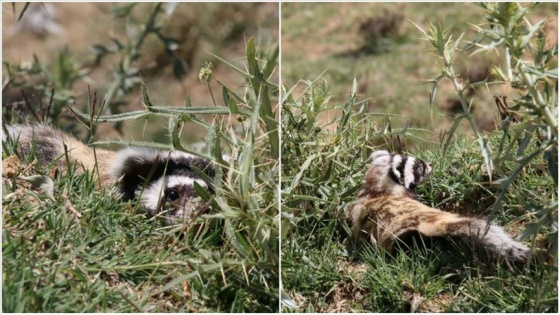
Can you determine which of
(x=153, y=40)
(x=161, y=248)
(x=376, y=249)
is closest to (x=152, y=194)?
(x=161, y=248)

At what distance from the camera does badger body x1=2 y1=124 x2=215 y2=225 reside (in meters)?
3.91

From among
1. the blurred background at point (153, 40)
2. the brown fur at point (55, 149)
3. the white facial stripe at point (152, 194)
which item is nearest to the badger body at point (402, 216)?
the white facial stripe at point (152, 194)

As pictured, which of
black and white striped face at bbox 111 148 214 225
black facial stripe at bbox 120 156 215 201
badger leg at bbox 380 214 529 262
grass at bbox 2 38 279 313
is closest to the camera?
grass at bbox 2 38 279 313

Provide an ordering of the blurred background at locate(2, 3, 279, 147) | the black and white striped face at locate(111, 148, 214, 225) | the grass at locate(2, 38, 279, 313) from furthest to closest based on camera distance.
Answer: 1. the blurred background at locate(2, 3, 279, 147)
2. the black and white striped face at locate(111, 148, 214, 225)
3. the grass at locate(2, 38, 279, 313)

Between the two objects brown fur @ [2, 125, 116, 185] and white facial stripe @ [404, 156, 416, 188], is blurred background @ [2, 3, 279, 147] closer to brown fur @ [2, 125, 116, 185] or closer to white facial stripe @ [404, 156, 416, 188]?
brown fur @ [2, 125, 116, 185]

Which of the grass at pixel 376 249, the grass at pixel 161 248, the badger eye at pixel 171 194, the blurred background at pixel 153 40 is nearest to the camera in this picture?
the grass at pixel 161 248

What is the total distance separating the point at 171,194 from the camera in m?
4.02

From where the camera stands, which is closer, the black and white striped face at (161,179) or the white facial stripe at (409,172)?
the black and white striped face at (161,179)

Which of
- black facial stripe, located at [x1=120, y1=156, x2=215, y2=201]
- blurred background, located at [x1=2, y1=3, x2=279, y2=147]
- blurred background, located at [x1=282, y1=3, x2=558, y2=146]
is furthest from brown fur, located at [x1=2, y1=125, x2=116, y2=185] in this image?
blurred background, located at [x1=2, y1=3, x2=279, y2=147]

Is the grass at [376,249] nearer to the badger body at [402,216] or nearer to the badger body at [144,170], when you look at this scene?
the badger body at [402,216]

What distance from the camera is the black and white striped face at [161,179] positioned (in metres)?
3.90

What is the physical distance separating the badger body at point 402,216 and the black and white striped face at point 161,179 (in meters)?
0.81

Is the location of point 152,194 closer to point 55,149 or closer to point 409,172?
point 55,149

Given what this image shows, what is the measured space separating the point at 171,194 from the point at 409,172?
1281mm
